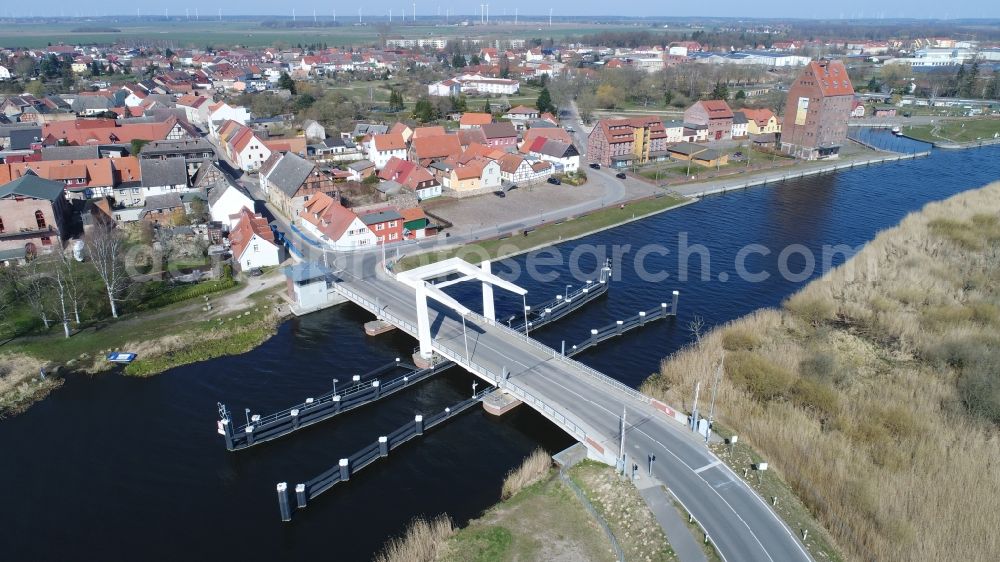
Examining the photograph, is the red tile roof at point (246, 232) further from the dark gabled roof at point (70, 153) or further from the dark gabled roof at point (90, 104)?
the dark gabled roof at point (90, 104)

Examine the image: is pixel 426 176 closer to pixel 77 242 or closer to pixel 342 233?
pixel 342 233

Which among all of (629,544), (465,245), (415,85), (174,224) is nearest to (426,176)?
(465,245)

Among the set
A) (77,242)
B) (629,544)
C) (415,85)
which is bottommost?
(629,544)

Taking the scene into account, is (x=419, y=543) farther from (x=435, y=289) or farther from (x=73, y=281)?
(x=73, y=281)

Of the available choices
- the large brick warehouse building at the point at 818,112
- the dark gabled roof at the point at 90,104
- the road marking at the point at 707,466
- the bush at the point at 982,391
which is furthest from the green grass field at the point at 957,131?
the dark gabled roof at the point at 90,104

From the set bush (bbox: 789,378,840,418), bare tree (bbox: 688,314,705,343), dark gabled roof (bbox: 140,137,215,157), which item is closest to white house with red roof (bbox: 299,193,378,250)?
bare tree (bbox: 688,314,705,343)

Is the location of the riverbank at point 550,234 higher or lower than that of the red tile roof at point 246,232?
lower
